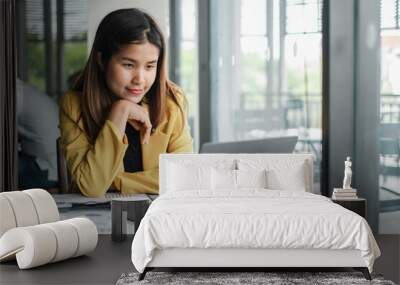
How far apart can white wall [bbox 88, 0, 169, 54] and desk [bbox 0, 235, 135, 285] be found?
240 centimetres

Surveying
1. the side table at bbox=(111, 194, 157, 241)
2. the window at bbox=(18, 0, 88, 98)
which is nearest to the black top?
the side table at bbox=(111, 194, 157, 241)

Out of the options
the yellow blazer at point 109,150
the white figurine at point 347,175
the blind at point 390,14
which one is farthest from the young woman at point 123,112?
the blind at point 390,14

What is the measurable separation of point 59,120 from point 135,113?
784 mm

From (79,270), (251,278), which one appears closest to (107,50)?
(79,270)

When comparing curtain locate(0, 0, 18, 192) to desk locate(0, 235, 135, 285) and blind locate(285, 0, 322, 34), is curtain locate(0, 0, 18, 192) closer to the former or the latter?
desk locate(0, 235, 135, 285)

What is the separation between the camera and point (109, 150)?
8.05m

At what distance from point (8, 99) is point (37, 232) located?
7.81ft

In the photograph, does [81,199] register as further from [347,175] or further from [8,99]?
[347,175]

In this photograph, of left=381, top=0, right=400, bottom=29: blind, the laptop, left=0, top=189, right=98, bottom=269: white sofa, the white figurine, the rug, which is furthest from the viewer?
the laptop

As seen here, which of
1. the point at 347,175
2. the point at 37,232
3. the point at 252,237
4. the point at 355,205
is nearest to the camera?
the point at 252,237

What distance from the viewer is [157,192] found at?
8.09m

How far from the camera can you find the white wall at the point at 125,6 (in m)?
8.02

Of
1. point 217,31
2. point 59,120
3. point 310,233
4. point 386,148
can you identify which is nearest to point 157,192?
point 59,120

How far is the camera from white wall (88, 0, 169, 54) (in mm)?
8023
